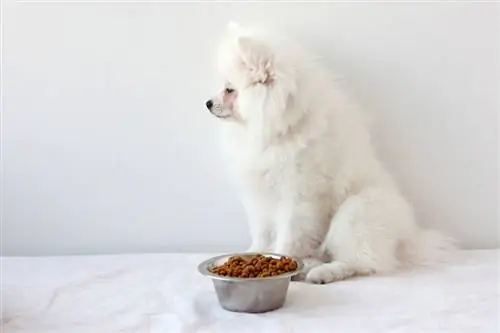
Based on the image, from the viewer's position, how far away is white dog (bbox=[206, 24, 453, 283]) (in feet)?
6.27

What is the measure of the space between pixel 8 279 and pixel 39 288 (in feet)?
0.56

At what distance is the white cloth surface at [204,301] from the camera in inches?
59.4

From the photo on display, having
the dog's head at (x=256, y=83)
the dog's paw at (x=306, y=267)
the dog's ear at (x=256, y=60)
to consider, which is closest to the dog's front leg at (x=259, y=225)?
the dog's paw at (x=306, y=267)

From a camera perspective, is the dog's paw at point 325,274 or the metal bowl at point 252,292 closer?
the metal bowl at point 252,292

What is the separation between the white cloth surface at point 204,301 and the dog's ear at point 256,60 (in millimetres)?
593

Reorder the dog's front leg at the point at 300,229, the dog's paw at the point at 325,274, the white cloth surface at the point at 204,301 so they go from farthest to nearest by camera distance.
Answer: the dog's front leg at the point at 300,229
the dog's paw at the point at 325,274
the white cloth surface at the point at 204,301

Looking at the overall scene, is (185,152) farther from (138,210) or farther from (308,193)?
(308,193)

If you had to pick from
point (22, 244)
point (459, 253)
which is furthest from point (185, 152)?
point (459, 253)

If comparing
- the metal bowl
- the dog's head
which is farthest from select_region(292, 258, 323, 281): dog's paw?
the dog's head

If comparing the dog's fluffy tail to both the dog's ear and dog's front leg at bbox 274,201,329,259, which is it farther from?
the dog's ear

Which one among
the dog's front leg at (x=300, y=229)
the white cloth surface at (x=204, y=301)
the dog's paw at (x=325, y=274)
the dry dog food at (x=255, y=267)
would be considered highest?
the dog's front leg at (x=300, y=229)

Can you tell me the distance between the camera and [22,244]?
7.48 ft

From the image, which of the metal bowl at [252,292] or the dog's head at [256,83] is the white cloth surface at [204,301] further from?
the dog's head at [256,83]

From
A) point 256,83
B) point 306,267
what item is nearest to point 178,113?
point 256,83
